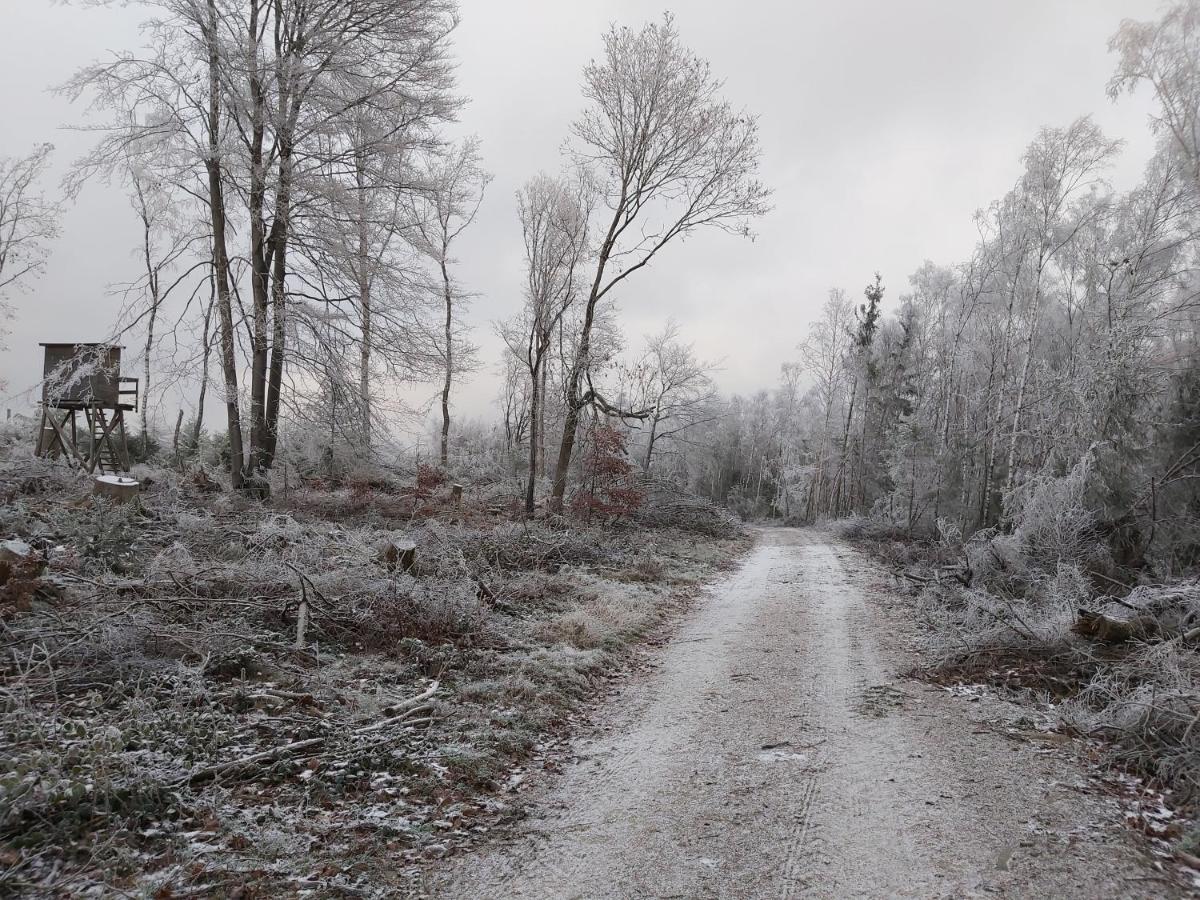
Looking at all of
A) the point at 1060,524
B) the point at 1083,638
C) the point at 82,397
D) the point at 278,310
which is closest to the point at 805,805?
the point at 1083,638

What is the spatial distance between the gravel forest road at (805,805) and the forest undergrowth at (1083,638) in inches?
17.9

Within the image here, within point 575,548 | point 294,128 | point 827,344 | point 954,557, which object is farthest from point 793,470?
point 294,128

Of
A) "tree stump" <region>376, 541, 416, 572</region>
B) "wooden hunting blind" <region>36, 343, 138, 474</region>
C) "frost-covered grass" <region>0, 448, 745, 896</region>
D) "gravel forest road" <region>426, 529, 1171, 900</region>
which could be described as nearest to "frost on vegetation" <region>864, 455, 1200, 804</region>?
"gravel forest road" <region>426, 529, 1171, 900</region>

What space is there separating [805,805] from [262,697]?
3982mm

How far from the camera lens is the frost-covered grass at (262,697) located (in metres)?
3.17

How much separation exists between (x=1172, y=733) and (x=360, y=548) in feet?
28.1

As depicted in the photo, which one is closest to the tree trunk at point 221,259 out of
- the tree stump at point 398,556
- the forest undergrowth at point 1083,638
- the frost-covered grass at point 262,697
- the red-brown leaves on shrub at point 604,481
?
the frost-covered grass at point 262,697

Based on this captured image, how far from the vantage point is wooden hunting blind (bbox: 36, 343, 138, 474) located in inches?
508

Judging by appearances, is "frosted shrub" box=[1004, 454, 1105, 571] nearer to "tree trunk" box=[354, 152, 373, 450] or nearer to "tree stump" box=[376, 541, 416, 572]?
"tree stump" box=[376, 541, 416, 572]

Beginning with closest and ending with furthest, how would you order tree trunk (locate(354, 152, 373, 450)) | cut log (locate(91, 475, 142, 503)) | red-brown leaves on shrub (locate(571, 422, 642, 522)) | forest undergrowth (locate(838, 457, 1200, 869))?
forest undergrowth (locate(838, 457, 1200, 869)) → cut log (locate(91, 475, 142, 503)) → tree trunk (locate(354, 152, 373, 450)) → red-brown leaves on shrub (locate(571, 422, 642, 522))

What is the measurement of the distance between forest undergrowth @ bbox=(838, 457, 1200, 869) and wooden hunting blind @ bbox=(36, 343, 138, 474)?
1592cm

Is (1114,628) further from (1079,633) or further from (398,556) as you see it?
(398,556)

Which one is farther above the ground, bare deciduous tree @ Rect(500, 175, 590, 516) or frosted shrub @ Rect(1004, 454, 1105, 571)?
bare deciduous tree @ Rect(500, 175, 590, 516)

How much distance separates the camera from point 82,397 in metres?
15.4
